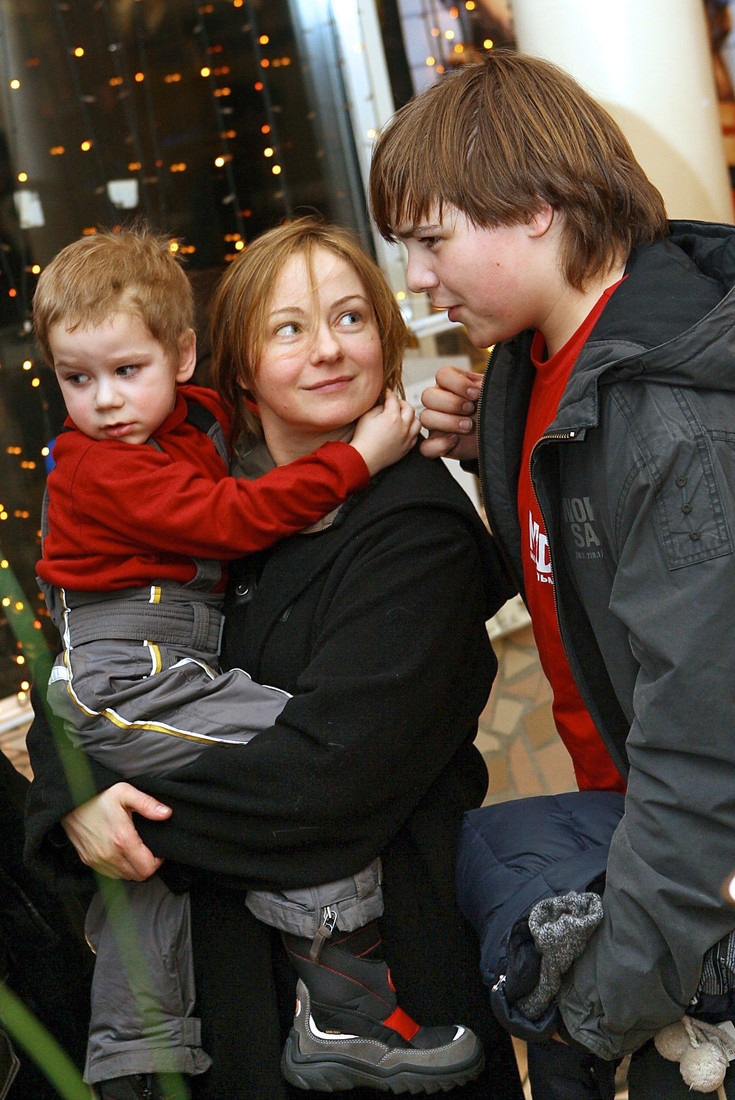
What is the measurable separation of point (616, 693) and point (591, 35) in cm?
190

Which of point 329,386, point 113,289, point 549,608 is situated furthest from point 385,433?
point 113,289

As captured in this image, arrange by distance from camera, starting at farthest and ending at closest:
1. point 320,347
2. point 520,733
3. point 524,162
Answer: point 520,733
point 320,347
point 524,162

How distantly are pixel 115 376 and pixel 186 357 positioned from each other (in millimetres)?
146

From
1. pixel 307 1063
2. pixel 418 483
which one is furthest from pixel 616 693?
pixel 307 1063

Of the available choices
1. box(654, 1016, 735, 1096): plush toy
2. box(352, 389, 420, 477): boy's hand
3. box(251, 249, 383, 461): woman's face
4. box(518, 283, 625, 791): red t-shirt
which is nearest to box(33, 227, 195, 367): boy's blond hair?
box(251, 249, 383, 461): woman's face

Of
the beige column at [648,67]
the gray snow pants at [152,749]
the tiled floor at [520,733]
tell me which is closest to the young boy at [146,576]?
the gray snow pants at [152,749]

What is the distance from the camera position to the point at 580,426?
3.92ft

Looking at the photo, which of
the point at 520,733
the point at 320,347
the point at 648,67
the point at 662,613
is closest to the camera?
the point at 662,613

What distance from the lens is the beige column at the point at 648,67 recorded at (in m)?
2.58

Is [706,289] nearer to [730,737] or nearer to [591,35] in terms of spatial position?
[730,737]

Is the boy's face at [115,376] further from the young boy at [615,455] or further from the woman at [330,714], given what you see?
the young boy at [615,455]

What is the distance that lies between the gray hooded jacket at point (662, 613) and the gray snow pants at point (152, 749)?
42 centimetres

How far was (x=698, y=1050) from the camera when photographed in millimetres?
1225

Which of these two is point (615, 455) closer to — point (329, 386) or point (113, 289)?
point (329, 386)
